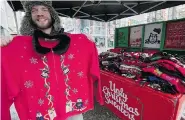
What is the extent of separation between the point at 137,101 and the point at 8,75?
4.88 ft

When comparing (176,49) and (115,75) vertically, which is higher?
(176,49)

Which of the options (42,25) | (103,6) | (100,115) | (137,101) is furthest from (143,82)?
(103,6)

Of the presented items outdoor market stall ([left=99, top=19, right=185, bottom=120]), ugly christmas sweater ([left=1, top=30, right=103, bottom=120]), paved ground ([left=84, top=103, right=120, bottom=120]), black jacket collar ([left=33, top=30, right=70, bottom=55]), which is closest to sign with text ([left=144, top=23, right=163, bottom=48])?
outdoor market stall ([left=99, top=19, right=185, bottom=120])

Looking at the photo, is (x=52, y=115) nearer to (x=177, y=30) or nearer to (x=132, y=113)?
(x=132, y=113)

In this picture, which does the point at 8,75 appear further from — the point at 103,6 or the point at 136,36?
the point at 103,6

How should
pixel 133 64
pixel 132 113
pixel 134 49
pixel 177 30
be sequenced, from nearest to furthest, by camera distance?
pixel 132 113 < pixel 133 64 < pixel 177 30 < pixel 134 49

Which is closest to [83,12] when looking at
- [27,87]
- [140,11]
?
[140,11]

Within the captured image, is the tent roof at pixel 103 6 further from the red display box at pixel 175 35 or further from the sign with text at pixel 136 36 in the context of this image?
the red display box at pixel 175 35

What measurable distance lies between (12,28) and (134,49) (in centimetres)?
396

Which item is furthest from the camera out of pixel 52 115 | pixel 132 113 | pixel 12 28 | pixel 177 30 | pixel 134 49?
pixel 12 28

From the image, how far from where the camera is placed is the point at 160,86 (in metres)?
1.56

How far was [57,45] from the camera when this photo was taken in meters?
1.05

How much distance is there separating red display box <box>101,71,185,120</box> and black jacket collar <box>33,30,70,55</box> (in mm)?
1141

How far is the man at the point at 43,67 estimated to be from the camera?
3.29 feet
